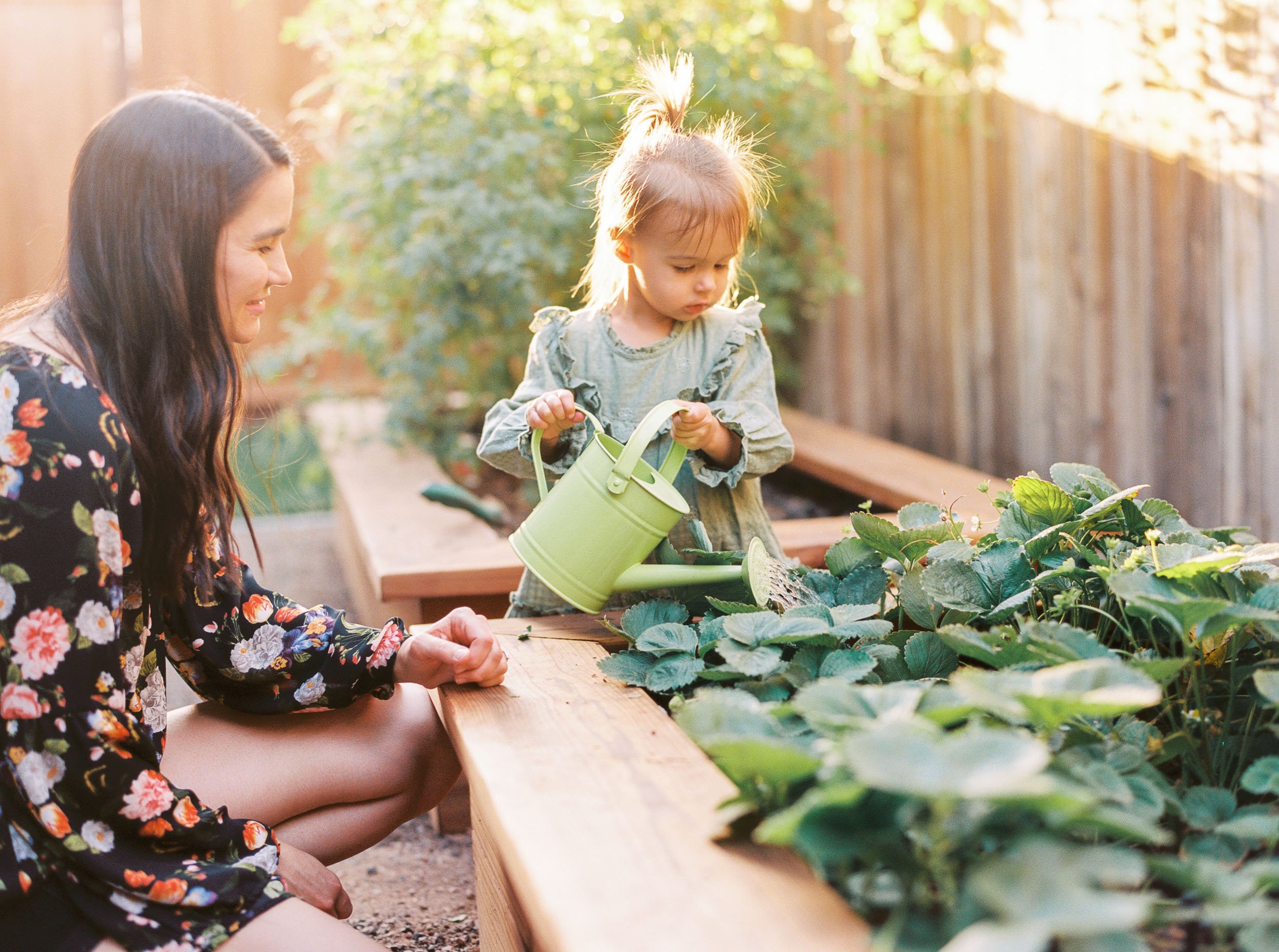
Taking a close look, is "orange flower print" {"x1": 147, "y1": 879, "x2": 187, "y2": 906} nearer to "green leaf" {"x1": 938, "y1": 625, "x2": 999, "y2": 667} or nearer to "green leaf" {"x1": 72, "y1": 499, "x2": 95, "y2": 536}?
"green leaf" {"x1": 72, "y1": 499, "x2": 95, "y2": 536}

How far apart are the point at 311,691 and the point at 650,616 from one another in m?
0.47

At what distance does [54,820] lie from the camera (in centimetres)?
117

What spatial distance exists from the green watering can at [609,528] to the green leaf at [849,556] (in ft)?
0.32

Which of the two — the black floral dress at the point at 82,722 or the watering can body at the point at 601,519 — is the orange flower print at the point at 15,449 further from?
the watering can body at the point at 601,519

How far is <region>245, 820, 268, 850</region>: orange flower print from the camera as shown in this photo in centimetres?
128

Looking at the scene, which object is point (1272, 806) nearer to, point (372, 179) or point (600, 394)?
point (600, 394)

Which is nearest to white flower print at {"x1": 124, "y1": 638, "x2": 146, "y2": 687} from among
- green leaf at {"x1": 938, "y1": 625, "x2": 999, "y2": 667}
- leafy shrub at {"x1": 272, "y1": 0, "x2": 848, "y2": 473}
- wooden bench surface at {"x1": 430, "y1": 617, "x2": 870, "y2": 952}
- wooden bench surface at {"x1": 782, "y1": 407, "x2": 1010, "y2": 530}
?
wooden bench surface at {"x1": 430, "y1": 617, "x2": 870, "y2": 952}

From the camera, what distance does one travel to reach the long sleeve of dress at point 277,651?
1.53 metres

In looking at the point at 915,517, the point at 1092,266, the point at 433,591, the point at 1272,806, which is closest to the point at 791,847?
Answer: the point at 1272,806

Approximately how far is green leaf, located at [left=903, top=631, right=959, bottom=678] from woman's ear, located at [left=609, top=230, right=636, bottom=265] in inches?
30.3

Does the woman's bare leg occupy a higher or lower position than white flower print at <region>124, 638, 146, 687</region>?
lower

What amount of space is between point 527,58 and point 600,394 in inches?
84.1

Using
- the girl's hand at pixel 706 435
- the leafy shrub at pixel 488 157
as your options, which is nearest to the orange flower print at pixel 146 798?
the girl's hand at pixel 706 435

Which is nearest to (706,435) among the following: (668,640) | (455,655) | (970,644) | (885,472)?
(668,640)
